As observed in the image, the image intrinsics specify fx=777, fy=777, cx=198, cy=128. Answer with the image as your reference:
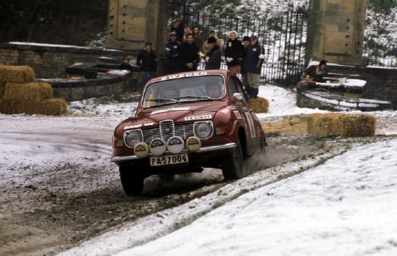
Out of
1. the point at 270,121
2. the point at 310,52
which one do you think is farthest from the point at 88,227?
the point at 310,52

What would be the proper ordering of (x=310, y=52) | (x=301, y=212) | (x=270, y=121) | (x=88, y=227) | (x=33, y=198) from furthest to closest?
1. (x=310, y=52)
2. (x=270, y=121)
3. (x=33, y=198)
4. (x=88, y=227)
5. (x=301, y=212)

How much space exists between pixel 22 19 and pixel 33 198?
32029 mm

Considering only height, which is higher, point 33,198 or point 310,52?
point 310,52

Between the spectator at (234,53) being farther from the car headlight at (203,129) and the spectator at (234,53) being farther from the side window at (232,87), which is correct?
the car headlight at (203,129)

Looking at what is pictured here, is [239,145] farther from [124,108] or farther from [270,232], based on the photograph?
[124,108]

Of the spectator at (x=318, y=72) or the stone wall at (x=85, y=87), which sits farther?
the spectator at (x=318, y=72)

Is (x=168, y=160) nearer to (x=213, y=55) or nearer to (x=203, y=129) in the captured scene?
(x=203, y=129)

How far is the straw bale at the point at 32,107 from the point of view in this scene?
1936 centimetres

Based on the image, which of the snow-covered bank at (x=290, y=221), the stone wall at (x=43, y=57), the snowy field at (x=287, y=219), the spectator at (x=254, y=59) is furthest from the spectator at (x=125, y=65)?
the snow-covered bank at (x=290, y=221)

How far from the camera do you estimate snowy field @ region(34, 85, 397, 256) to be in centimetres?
550

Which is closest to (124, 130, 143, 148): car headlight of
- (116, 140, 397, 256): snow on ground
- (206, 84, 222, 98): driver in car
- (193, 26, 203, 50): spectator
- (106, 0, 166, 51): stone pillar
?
(206, 84, 222, 98): driver in car

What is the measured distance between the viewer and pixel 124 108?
70.9ft

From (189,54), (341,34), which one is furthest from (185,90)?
(341,34)

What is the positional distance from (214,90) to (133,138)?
1.70 m
